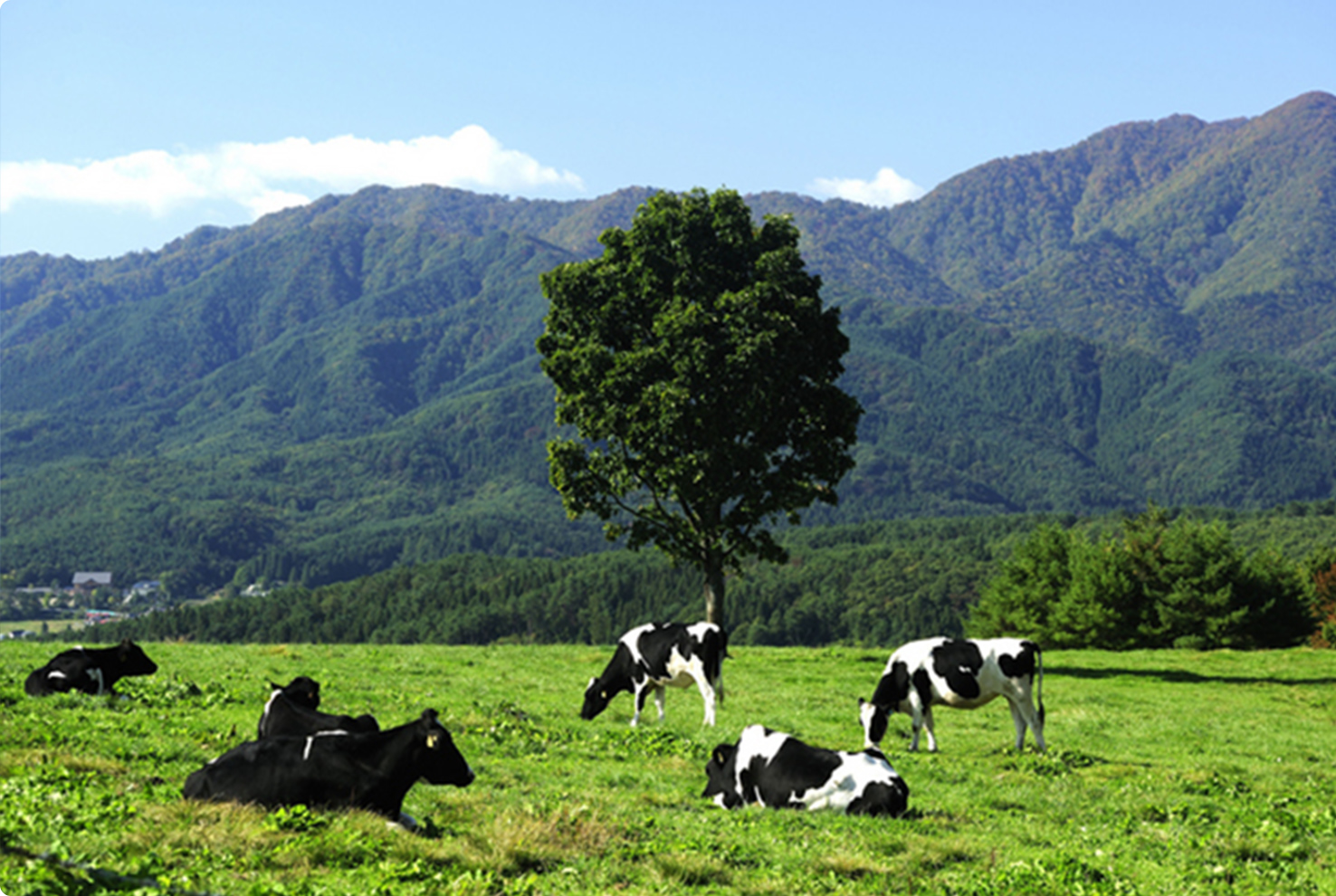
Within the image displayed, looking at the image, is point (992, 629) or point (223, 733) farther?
point (992, 629)

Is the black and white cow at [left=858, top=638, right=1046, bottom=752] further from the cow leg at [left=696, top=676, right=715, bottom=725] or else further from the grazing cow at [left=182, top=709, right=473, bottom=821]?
the grazing cow at [left=182, top=709, right=473, bottom=821]

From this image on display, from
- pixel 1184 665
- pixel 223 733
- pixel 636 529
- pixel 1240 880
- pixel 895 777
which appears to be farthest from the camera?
pixel 1184 665

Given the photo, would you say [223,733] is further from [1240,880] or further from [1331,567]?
[1331,567]

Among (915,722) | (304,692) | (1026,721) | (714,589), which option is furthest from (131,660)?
(714,589)

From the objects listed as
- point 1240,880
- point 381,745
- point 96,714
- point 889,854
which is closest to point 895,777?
point 889,854

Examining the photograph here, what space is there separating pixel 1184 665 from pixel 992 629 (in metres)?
40.8

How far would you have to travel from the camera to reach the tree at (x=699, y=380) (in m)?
36.9

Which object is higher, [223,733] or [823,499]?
[823,499]

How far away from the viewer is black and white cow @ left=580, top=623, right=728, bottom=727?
22.4 metres

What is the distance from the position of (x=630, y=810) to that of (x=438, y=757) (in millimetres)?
2581

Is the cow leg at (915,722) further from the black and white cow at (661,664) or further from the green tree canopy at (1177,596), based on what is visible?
the green tree canopy at (1177,596)

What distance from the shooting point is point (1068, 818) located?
15.3m

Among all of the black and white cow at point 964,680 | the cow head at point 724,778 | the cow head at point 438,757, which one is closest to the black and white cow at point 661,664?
the black and white cow at point 964,680

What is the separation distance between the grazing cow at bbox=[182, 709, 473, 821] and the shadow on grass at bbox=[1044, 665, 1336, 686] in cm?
3313
